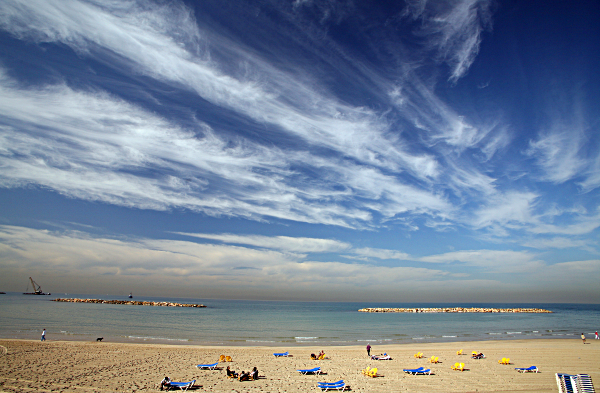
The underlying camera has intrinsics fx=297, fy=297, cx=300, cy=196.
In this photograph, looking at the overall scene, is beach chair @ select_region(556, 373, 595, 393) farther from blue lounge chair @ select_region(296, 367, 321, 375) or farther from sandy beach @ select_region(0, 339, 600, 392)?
blue lounge chair @ select_region(296, 367, 321, 375)

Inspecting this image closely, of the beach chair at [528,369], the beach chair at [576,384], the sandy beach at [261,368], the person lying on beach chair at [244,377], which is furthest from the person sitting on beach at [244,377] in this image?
the beach chair at [528,369]

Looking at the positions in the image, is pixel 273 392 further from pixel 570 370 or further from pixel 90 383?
pixel 570 370

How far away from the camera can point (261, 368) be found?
20.4m

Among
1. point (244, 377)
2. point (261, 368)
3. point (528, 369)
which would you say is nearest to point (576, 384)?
point (528, 369)

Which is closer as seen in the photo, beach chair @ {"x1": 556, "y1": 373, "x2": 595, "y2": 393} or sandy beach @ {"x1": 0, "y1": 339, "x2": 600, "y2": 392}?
beach chair @ {"x1": 556, "y1": 373, "x2": 595, "y2": 393}

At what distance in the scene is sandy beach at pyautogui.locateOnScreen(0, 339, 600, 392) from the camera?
618 inches

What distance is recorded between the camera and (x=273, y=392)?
14906 mm

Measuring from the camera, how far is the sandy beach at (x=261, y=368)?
1570 centimetres

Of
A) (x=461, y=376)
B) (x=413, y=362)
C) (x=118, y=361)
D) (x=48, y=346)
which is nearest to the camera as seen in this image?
(x=461, y=376)

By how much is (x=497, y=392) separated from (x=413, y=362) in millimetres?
8405

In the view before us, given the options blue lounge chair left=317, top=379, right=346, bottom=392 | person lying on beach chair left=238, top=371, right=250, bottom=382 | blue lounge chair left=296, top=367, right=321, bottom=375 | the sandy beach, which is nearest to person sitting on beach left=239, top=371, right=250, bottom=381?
person lying on beach chair left=238, top=371, right=250, bottom=382

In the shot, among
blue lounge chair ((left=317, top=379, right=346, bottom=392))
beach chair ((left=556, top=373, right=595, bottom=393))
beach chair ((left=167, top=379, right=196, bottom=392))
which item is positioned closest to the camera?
beach chair ((left=556, top=373, right=595, bottom=393))

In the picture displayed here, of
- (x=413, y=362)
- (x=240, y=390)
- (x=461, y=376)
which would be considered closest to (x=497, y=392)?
(x=461, y=376)

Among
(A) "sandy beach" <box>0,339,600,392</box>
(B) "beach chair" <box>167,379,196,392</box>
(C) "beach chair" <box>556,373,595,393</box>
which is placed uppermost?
(C) "beach chair" <box>556,373,595,393</box>
